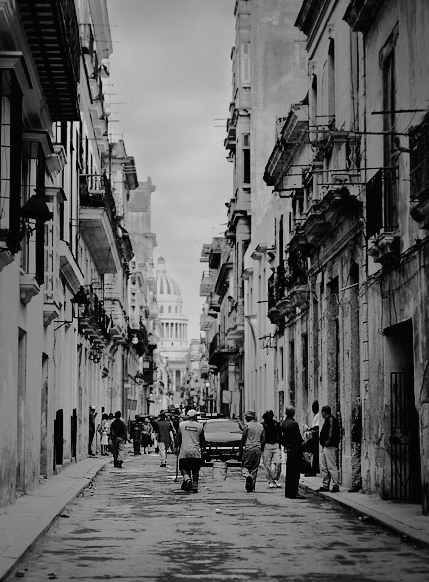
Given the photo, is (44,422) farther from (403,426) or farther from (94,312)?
(94,312)

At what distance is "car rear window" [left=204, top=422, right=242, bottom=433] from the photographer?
35406 millimetres

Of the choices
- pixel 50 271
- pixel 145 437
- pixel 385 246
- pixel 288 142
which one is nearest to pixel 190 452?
pixel 50 271

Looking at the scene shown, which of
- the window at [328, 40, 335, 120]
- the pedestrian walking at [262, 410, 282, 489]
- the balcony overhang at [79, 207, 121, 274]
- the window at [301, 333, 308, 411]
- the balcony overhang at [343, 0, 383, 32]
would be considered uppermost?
the window at [328, 40, 335, 120]

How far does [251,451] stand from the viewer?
925 inches

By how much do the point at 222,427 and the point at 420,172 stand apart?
66.5ft

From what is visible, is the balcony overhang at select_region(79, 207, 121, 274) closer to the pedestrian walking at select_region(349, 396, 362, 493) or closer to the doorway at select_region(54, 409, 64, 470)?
the doorway at select_region(54, 409, 64, 470)

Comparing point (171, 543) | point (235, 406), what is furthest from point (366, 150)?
point (235, 406)

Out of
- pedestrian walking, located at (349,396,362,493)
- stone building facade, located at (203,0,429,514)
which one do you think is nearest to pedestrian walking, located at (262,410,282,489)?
stone building facade, located at (203,0,429,514)

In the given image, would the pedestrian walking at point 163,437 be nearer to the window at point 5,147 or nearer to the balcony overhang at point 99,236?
the balcony overhang at point 99,236

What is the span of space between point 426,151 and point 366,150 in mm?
5763

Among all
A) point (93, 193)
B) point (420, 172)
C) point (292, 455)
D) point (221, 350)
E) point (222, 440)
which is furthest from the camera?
point (221, 350)

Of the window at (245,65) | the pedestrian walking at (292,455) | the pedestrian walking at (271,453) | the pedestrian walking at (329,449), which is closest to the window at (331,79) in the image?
the pedestrian walking at (271,453)

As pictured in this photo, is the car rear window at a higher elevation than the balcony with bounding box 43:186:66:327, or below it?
below

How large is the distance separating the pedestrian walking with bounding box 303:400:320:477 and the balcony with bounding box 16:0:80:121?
798 cm
